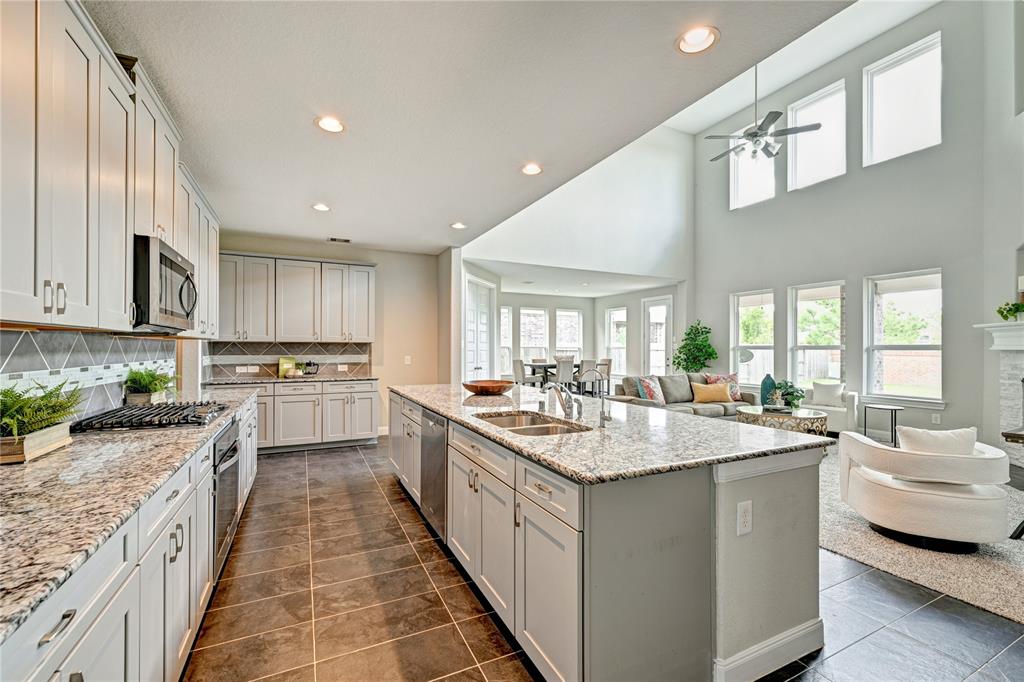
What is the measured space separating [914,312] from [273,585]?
305 inches

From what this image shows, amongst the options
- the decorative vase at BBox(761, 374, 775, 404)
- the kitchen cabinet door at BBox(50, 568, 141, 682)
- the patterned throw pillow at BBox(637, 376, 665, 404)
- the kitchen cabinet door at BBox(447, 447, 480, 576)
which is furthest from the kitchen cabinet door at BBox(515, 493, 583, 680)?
the patterned throw pillow at BBox(637, 376, 665, 404)

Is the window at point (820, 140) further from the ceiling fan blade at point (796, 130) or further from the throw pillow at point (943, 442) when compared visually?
the throw pillow at point (943, 442)

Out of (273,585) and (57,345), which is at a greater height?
(57,345)

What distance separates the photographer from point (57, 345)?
2078 mm

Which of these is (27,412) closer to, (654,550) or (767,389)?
(654,550)

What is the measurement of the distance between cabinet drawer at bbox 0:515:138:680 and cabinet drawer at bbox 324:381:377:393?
4.40m

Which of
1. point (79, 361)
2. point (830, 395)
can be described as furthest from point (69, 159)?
point (830, 395)

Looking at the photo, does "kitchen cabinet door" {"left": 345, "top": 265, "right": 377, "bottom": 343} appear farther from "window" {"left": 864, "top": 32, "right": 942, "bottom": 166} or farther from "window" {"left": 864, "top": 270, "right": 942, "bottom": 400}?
"window" {"left": 864, "top": 32, "right": 942, "bottom": 166}

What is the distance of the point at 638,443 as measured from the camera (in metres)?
1.95

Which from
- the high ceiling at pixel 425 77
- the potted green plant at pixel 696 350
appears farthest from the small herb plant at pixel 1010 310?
the high ceiling at pixel 425 77

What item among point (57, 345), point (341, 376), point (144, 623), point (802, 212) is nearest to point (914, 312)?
point (802, 212)

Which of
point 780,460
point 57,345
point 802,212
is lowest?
point 780,460

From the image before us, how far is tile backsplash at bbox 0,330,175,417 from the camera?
1800mm

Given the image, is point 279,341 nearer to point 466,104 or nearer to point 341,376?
point 341,376
